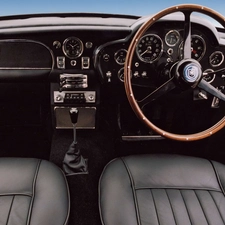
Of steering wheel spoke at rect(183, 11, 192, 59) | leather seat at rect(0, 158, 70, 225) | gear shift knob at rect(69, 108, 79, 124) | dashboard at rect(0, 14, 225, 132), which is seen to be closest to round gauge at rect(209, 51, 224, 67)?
dashboard at rect(0, 14, 225, 132)

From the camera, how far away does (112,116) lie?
8.02ft

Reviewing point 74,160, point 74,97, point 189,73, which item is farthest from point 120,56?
point 74,160

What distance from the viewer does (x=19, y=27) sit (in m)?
1.67

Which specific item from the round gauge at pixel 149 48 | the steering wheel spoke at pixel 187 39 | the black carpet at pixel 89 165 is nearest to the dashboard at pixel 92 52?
the round gauge at pixel 149 48

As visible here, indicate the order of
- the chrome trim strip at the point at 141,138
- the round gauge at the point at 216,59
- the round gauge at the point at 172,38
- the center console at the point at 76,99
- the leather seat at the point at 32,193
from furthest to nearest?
the chrome trim strip at the point at 141,138 → the center console at the point at 76,99 → the round gauge at the point at 216,59 → the round gauge at the point at 172,38 → the leather seat at the point at 32,193

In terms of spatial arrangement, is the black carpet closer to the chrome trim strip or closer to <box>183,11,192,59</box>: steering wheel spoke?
the chrome trim strip

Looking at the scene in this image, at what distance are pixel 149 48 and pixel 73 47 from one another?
16.1 inches

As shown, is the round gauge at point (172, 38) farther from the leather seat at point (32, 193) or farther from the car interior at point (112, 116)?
the leather seat at point (32, 193)

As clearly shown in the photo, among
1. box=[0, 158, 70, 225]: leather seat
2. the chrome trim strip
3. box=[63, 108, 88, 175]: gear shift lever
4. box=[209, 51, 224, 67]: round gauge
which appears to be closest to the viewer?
box=[0, 158, 70, 225]: leather seat

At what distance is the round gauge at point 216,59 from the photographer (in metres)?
1.76

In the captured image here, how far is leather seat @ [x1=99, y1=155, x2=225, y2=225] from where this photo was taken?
50.8 inches

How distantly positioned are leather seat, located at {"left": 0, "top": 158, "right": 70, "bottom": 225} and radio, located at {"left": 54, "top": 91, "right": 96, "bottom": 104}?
562mm

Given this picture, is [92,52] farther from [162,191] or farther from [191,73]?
[162,191]

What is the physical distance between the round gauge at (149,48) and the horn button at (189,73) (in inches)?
12.1
